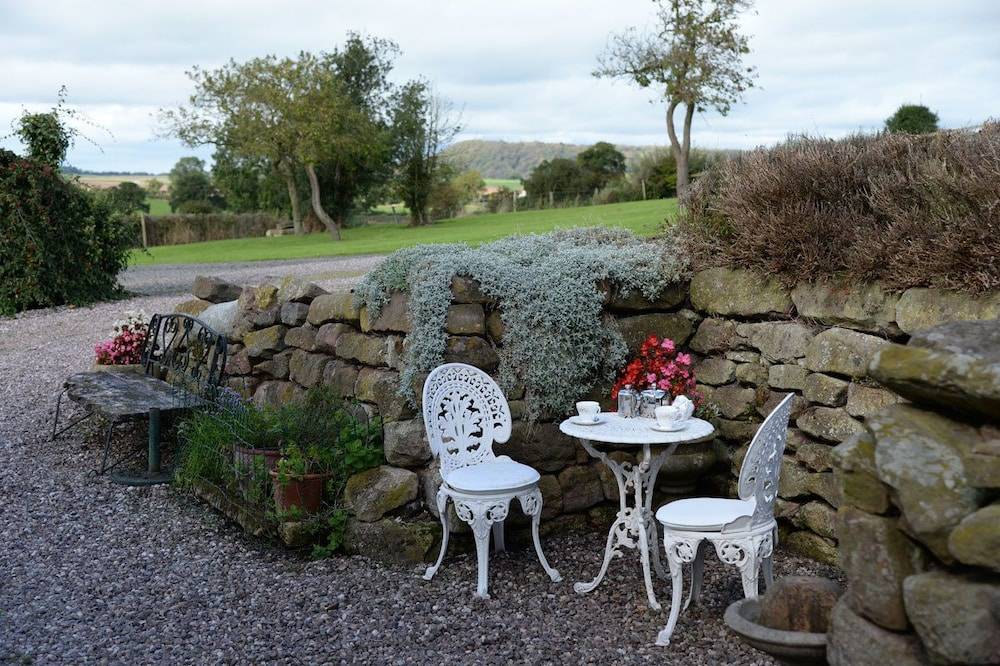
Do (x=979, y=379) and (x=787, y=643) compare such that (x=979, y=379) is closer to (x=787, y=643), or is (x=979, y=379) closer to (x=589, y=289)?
(x=787, y=643)

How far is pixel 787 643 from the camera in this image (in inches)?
101

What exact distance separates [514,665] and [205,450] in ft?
9.75

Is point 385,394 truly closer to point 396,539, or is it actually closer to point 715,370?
point 396,539

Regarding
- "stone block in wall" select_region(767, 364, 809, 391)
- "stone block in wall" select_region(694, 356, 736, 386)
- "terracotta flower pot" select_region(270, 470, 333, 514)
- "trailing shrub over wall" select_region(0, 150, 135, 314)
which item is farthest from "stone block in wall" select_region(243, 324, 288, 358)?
"trailing shrub over wall" select_region(0, 150, 135, 314)

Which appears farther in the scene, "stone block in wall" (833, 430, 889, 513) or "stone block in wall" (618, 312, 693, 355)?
"stone block in wall" (618, 312, 693, 355)

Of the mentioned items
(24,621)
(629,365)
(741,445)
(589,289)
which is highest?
(589,289)

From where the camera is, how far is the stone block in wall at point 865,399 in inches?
177

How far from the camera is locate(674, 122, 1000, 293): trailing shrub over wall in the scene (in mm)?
4250

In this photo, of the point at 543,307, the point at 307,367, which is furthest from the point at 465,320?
the point at 307,367

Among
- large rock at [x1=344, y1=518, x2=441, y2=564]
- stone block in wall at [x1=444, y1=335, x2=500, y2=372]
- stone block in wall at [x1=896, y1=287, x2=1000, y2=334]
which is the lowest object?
large rock at [x1=344, y1=518, x2=441, y2=564]

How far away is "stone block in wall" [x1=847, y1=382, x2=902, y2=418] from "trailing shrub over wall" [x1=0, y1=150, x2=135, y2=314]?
1173 centimetres

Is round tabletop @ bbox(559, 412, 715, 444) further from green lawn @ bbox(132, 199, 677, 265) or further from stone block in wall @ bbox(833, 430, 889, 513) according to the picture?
green lawn @ bbox(132, 199, 677, 265)

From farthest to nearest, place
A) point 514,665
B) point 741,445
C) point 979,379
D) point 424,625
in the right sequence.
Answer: point 741,445, point 424,625, point 514,665, point 979,379

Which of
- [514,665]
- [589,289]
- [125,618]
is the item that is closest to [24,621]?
[125,618]
